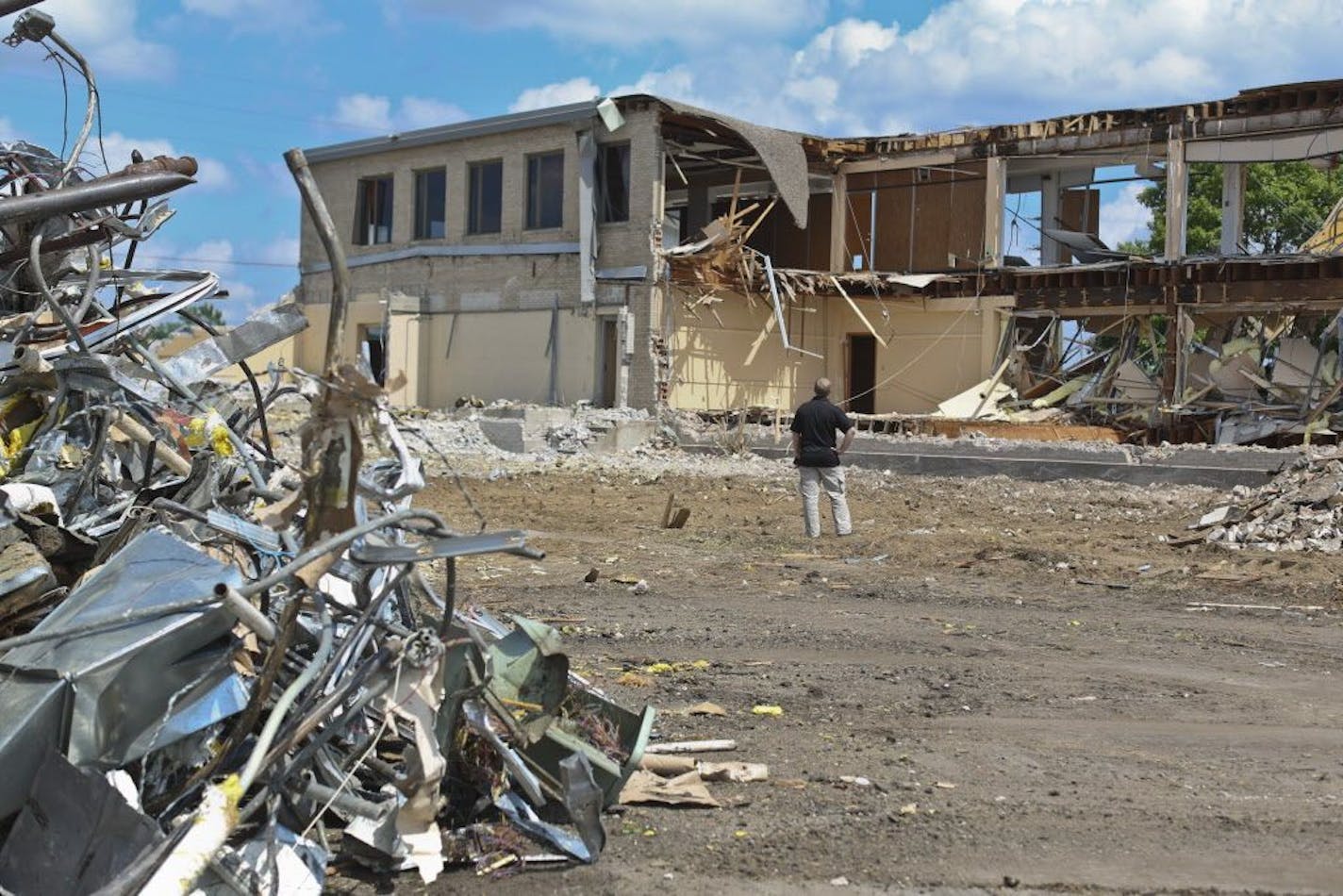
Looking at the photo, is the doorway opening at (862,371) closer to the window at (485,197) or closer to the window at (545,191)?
the window at (545,191)

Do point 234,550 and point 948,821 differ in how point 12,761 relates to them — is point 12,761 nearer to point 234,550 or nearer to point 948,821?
A: point 234,550

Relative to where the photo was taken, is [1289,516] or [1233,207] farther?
[1233,207]

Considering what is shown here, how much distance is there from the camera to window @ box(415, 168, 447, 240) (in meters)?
30.8

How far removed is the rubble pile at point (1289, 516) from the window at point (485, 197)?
60.8 ft

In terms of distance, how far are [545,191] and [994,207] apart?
9.27 m

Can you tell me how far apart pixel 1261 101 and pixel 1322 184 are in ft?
50.8

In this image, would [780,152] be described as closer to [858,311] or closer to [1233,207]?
[858,311]

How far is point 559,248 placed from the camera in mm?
28266

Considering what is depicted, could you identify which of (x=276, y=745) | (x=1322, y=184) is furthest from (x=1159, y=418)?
(x=276, y=745)

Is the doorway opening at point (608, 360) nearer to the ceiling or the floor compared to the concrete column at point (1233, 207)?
nearer to the floor

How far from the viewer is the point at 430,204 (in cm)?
3105

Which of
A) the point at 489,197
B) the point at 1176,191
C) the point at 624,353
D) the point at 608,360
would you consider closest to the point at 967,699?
the point at 624,353

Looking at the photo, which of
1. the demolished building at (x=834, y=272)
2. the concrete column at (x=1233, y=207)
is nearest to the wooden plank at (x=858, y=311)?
the demolished building at (x=834, y=272)

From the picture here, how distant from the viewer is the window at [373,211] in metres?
32.1
